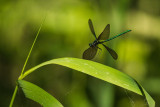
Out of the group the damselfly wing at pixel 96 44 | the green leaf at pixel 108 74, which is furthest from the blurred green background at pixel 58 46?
the green leaf at pixel 108 74

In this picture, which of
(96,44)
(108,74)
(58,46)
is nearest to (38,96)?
(108,74)

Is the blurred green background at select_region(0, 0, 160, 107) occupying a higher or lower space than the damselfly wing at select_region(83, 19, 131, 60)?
lower

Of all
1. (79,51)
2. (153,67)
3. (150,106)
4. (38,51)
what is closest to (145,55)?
(153,67)

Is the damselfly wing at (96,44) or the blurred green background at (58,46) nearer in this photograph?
the damselfly wing at (96,44)

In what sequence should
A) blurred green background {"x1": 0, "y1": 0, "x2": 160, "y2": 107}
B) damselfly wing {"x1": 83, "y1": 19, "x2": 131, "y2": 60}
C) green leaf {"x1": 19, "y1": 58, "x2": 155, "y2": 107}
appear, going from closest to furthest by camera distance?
green leaf {"x1": 19, "y1": 58, "x2": 155, "y2": 107} → damselfly wing {"x1": 83, "y1": 19, "x2": 131, "y2": 60} → blurred green background {"x1": 0, "y1": 0, "x2": 160, "y2": 107}

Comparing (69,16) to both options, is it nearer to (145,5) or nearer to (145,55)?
(145,55)

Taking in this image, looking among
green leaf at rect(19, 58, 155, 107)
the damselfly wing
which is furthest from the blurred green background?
green leaf at rect(19, 58, 155, 107)

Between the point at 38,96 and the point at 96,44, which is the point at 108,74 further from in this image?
the point at 96,44

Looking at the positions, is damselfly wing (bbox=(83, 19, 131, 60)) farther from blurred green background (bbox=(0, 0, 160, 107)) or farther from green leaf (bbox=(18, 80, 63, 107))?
blurred green background (bbox=(0, 0, 160, 107))

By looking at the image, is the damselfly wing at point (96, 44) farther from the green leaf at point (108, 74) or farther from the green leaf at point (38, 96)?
the green leaf at point (38, 96)
